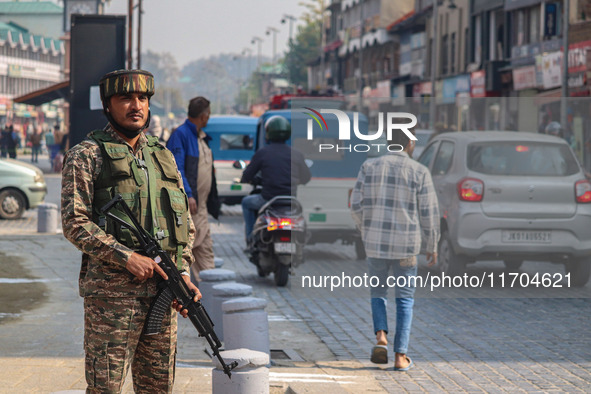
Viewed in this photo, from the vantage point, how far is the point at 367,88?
74688mm

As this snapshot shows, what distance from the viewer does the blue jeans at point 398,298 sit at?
766cm

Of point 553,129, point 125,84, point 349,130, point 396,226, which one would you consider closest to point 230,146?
point 553,129

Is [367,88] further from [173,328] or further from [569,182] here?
[173,328]

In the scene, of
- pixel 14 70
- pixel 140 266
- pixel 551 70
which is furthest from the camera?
pixel 14 70

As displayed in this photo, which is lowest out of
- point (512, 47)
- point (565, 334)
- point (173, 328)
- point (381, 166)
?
point (565, 334)

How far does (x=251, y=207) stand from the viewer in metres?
12.5

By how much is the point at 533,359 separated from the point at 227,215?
1608 cm

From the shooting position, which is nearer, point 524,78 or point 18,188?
point 18,188

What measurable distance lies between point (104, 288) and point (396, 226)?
3.65 meters

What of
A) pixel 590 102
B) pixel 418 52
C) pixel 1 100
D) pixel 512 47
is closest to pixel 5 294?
pixel 590 102

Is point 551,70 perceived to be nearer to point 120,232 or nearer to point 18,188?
point 18,188

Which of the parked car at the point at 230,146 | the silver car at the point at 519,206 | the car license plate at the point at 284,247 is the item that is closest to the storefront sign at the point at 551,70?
the parked car at the point at 230,146

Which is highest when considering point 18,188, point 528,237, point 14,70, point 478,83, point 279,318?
point 14,70

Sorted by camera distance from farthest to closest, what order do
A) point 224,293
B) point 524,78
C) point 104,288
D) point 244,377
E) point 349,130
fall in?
1. point 524,78
2. point 349,130
3. point 224,293
4. point 244,377
5. point 104,288
